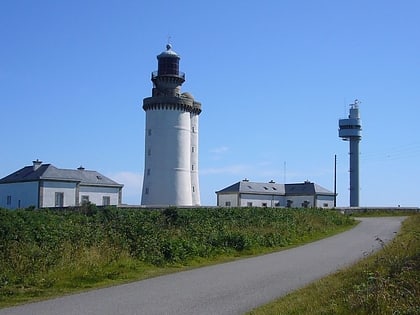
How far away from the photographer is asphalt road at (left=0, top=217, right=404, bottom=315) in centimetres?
980

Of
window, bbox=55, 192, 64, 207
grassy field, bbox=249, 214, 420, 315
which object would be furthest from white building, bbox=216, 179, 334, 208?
grassy field, bbox=249, 214, 420, 315

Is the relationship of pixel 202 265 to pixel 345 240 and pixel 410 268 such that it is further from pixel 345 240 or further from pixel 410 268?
pixel 345 240

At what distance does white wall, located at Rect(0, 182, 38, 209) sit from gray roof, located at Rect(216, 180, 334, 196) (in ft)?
87.2

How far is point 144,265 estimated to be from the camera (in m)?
15.2

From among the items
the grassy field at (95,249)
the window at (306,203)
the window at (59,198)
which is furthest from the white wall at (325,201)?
the grassy field at (95,249)

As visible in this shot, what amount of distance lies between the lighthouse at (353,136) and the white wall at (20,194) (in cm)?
4572

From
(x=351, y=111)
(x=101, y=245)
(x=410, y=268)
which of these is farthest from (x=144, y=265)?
(x=351, y=111)

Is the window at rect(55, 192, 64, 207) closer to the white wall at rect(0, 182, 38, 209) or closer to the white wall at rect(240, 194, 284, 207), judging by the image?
the white wall at rect(0, 182, 38, 209)

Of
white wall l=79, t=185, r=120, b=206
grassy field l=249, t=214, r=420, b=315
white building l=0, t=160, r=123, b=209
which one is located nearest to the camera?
grassy field l=249, t=214, r=420, b=315

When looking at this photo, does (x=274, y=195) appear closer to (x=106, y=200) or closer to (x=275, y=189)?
(x=275, y=189)

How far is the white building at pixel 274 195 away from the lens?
7181cm

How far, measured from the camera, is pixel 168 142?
5575 cm

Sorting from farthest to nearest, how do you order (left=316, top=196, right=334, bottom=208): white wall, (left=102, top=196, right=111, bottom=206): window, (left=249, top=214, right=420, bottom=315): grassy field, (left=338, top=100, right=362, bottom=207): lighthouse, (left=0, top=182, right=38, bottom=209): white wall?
(left=338, top=100, right=362, bottom=207): lighthouse, (left=316, top=196, right=334, bottom=208): white wall, (left=102, top=196, right=111, bottom=206): window, (left=0, top=182, right=38, bottom=209): white wall, (left=249, top=214, right=420, bottom=315): grassy field

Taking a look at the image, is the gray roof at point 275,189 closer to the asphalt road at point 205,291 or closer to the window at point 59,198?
the window at point 59,198
